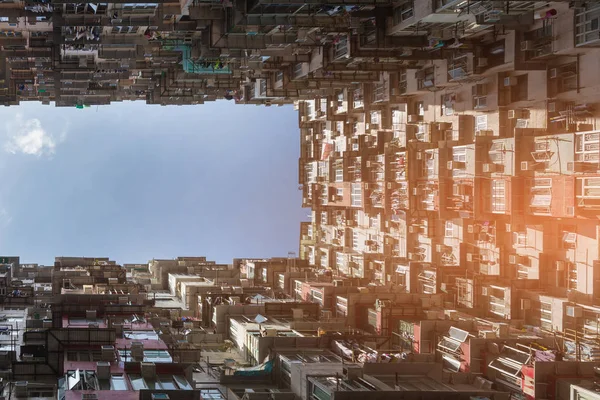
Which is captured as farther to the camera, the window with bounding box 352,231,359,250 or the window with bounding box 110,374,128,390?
the window with bounding box 352,231,359,250

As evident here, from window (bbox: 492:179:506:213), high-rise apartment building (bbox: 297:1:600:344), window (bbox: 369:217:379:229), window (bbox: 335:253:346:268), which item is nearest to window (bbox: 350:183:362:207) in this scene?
high-rise apartment building (bbox: 297:1:600:344)

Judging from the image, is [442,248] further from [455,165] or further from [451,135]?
[451,135]

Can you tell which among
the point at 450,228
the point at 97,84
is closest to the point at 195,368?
the point at 450,228

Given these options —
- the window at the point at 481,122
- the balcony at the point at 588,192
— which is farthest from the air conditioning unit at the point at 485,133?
the balcony at the point at 588,192

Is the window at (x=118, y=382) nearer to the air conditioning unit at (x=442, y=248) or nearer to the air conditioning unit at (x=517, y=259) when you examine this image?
the air conditioning unit at (x=517, y=259)

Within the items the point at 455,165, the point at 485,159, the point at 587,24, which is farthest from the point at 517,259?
the point at 587,24

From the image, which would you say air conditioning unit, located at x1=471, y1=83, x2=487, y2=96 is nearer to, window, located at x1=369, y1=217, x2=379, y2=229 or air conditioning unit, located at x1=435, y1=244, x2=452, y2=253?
air conditioning unit, located at x1=435, y1=244, x2=452, y2=253
